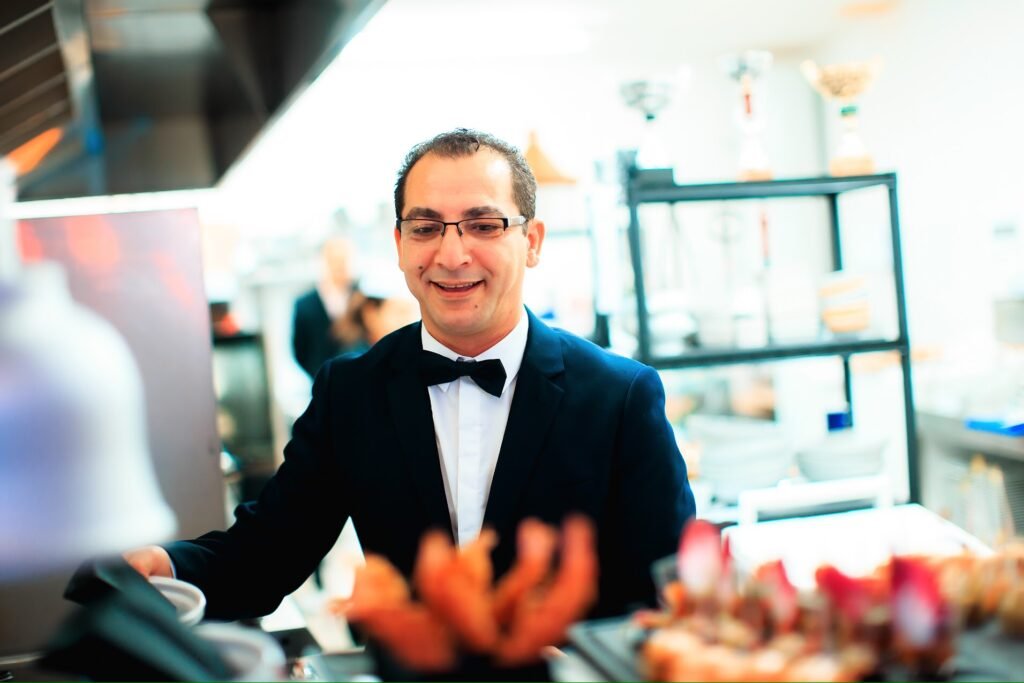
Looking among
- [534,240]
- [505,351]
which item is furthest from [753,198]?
[505,351]

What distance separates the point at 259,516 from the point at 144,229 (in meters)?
1.50

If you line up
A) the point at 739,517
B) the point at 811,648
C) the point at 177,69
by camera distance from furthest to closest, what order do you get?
the point at 739,517, the point at 177,69, the point at 811,648

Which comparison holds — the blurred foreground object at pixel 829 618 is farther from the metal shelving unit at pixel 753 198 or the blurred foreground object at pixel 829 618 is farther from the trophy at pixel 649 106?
the trophy at pixel 649 106

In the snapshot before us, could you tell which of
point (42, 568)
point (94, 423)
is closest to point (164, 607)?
point (94, 423)

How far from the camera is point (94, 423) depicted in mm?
2045

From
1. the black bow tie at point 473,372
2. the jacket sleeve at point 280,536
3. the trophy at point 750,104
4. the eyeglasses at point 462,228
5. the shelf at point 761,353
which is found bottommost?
the jacket sleeve at point 280,536

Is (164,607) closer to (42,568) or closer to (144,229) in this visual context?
(42,568)

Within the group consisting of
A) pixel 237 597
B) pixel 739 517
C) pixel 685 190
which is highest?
pixel 685 190

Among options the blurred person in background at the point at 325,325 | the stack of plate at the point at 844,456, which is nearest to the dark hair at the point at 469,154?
the stack of plate at the point at 844,456

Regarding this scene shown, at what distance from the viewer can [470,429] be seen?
1479 millimetres

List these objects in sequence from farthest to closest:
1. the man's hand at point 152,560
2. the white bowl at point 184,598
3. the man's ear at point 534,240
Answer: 1. the man's ear at point 534,240
2. the man's hand at point 152,560
3. the white bowl at point 184,598

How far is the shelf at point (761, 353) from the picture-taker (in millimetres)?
2727

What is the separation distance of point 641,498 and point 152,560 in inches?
27.5

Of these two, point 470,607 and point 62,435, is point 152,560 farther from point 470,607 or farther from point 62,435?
point 62,435
